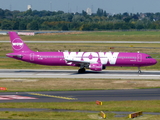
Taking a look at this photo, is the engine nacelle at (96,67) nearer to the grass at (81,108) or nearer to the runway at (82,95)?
the runway at (82,95)

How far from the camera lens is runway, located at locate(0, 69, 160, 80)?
61.9 meters

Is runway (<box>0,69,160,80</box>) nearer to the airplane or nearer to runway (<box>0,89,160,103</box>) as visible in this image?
the airplane

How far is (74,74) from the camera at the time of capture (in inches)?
2554

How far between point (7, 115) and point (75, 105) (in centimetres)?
784

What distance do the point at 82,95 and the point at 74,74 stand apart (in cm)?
2117

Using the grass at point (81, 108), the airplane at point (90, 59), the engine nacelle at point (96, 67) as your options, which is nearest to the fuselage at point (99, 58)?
the airplane at point (90, 59)

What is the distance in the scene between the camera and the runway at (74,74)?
61.9 meters

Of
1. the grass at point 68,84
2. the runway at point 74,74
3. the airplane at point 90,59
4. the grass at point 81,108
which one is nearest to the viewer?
the grass at point 81,108

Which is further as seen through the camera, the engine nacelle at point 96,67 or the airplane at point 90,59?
the airplane at point 90,59

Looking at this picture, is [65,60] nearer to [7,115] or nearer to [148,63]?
[148,63]

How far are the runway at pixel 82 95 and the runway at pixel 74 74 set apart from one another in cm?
1431

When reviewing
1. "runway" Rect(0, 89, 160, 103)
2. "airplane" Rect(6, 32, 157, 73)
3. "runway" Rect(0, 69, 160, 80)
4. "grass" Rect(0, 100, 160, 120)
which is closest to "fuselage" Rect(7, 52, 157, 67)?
"airplane" Rect(6, 32, 157, 73)

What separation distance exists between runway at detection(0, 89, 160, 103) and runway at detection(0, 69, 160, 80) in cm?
1431

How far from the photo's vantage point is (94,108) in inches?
1431
